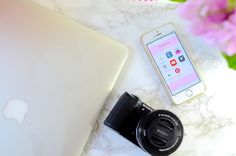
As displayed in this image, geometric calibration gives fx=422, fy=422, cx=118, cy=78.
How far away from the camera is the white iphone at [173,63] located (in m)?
0.69

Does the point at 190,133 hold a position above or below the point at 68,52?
below

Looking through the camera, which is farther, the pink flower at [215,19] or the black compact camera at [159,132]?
the black compact camera at [159,132]

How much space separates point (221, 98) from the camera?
0.70 meters

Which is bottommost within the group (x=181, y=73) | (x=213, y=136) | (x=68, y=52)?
(x=213, y=136)

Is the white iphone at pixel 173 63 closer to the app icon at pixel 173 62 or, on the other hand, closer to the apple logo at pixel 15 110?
the app icon at pixel 173 62

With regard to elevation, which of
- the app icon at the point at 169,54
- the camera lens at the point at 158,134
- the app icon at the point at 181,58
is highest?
the app icon at the point at 169,54

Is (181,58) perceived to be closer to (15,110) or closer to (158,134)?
(158,134)

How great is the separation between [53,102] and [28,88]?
4 cm

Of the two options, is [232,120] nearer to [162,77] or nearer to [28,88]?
[162,77]

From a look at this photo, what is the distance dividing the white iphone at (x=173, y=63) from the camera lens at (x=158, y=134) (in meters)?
0.08

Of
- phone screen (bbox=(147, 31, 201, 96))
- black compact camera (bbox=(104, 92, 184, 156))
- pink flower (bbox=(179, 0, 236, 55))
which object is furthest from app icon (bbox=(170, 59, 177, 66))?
pink flower (bbox=(179, 0, 236, 55))

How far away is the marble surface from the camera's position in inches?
27.1

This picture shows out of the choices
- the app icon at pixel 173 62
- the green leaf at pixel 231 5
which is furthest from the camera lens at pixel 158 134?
the green leaf at pixel 231 5

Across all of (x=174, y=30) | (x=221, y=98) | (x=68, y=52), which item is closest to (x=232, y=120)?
(x=221, y=98)
